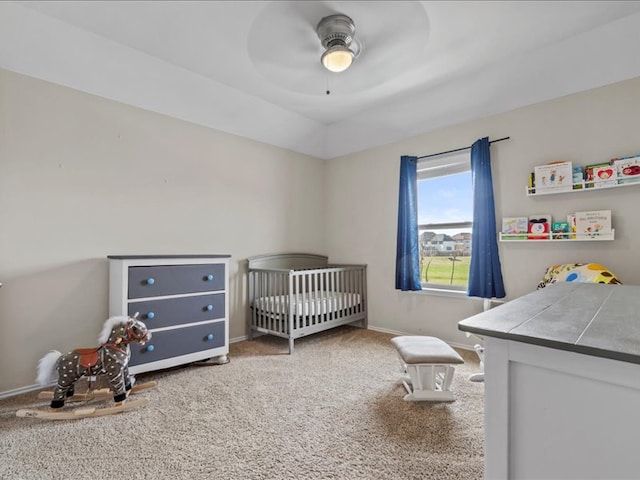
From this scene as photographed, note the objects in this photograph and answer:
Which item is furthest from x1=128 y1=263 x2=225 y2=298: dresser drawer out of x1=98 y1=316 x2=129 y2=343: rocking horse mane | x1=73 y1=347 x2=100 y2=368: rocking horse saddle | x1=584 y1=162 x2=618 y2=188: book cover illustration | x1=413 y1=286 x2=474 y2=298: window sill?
x1=584 y1=162 x2=618 y2=188: book cover illustration

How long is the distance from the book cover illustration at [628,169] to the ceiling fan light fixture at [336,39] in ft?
6.93

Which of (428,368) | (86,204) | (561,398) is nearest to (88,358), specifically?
(86,204)

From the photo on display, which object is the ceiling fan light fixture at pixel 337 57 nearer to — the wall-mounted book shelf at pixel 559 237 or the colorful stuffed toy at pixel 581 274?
the wall-mounted book shelf at pixel 559 237

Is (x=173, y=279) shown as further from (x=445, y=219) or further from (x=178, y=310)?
(x=445, y=219)

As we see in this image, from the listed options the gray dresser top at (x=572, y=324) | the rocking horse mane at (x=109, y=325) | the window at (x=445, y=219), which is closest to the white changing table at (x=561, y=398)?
the gray dresser top at (x=572, y=324)

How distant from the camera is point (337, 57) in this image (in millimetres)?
2178

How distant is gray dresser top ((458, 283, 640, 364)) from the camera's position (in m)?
0.63

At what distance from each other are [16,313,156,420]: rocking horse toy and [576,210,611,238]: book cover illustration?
10.9 ft

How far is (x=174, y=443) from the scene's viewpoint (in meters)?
1.54

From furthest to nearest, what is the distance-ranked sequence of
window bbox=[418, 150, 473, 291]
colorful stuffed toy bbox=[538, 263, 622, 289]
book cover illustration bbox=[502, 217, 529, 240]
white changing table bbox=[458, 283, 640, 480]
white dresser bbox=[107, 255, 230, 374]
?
window bbox=[418, 150, 473, 291] → book cover illustration bbox=[502, 217, 529, 240] → white dresser bbox=[107, 255, 230, 374] → colorful stuffed toy bbox=[538, 263, 622, 289] → white changing table bbox=[458, 283, 640, 480]

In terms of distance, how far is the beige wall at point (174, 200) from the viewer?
2.15 metres

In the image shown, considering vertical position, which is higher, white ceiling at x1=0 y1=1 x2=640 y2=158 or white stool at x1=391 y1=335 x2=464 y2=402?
white ceiling at x1=0 y1=1 x2=640 y2=158

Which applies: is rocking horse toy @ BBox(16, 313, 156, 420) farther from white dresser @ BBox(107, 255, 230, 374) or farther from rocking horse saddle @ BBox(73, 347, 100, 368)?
white dresser @ BBox(107, 255, 230, 374)

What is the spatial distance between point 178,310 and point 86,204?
3.69 feet
